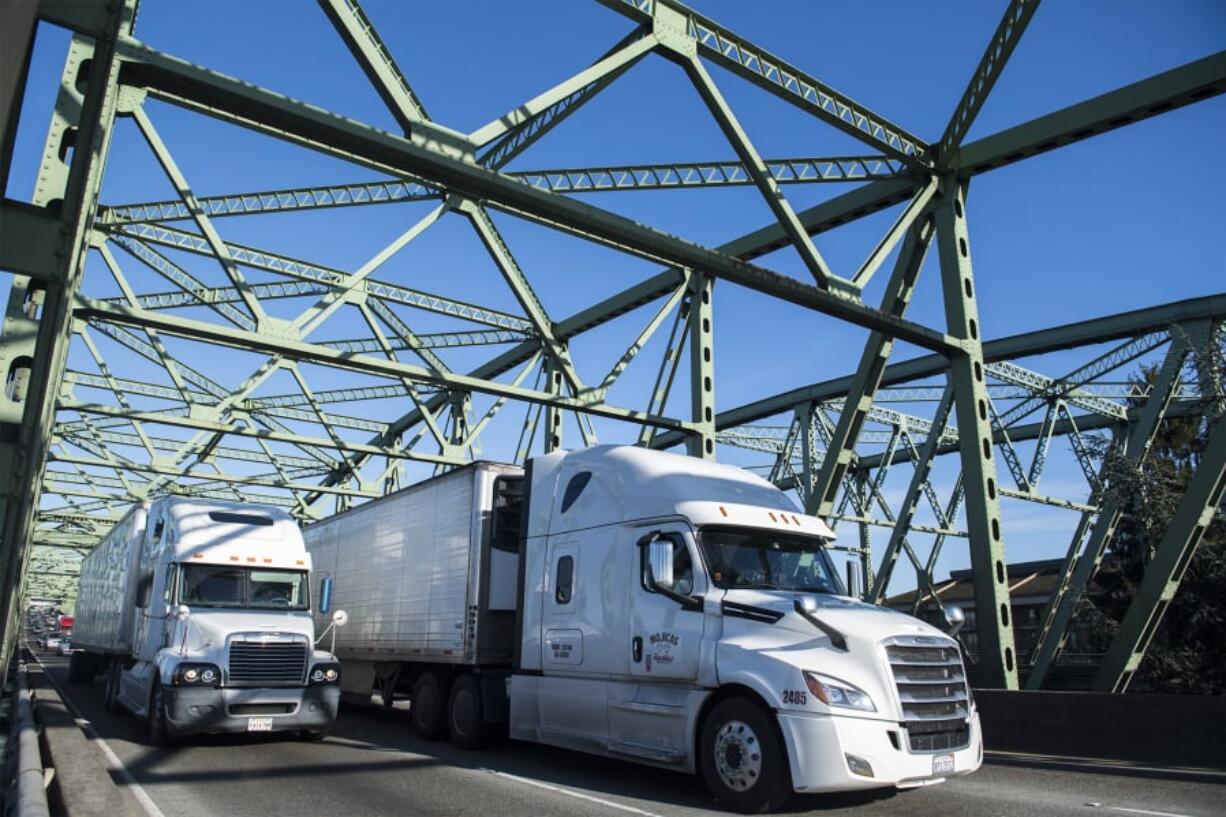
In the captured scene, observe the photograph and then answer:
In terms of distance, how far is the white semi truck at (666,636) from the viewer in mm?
7359

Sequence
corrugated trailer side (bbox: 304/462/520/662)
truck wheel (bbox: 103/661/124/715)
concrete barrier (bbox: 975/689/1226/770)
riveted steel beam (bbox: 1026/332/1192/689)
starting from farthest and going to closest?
riveted steel beam (bbox: 1026/332/1192/689)
truck wheel (bbox: 103/661/124/715)
corrugated trailer side (bbox: 304/462/520/662)
concrete barrier (bbox: 975/689/1226/770)

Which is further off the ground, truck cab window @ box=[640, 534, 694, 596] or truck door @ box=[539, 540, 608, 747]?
truck cab window @ box=[640, 534, 694, 596]

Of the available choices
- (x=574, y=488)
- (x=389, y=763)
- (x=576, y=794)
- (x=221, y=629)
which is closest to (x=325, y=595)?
(x=221, y=629)

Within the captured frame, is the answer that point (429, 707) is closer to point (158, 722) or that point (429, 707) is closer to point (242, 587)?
point (242, 587)

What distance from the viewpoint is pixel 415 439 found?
34594mm

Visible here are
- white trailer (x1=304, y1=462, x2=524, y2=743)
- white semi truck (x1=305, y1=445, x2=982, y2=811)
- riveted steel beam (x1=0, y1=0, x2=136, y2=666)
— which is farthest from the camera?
white trailer (x1=304, y1=462, x2=524, y2=743)

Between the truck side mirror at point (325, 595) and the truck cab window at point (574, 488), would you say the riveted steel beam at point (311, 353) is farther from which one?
the truck cab window at point (574, 488)

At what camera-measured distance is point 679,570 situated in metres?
8.93

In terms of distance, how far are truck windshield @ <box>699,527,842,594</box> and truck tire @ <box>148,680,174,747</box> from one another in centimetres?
783

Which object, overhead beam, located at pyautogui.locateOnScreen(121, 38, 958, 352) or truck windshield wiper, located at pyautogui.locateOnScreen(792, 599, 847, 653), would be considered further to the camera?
overhead beam, located at pyautogui.locateOnScreen(121, 38, 958, 352)

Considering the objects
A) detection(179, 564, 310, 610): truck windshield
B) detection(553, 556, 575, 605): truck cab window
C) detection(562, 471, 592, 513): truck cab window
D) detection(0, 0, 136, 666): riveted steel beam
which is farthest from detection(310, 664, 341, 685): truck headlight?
detection(0, 0, 136, 666): riveted steel beam

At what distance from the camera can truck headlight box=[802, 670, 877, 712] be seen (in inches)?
285

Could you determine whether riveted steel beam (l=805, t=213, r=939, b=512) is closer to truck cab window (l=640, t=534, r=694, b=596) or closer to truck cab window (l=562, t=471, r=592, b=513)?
truck cab window (l=562, t=471, r=592, b=513)

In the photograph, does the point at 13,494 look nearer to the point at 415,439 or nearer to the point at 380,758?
the point at 380,758
